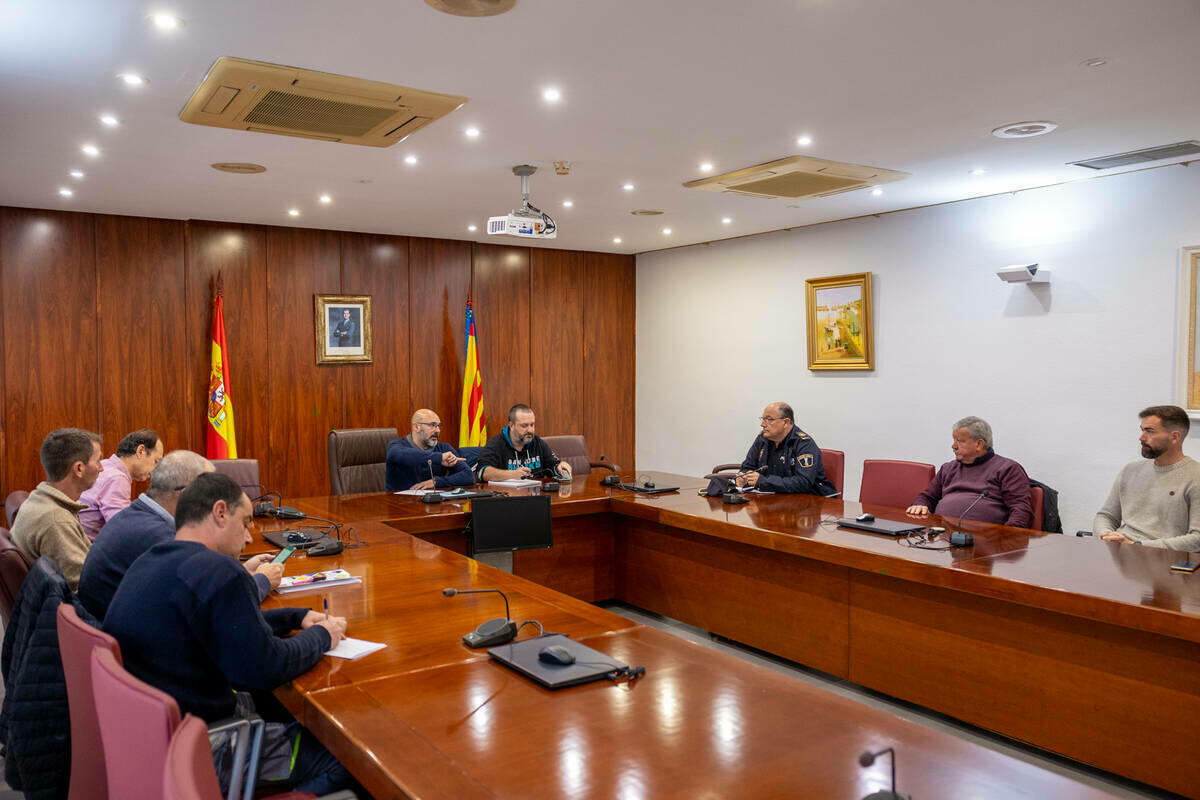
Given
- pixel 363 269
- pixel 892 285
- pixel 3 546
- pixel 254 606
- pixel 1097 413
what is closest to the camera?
pixel 254 606

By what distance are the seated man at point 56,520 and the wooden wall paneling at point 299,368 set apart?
13.8 feet

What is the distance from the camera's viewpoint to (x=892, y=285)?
7078 mm

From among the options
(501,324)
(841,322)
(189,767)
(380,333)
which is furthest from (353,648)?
(501,324)

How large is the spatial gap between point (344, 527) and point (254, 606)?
2.01m

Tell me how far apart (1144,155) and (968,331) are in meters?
1.77

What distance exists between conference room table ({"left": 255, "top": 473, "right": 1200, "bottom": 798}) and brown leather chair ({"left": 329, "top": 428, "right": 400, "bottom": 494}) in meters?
0.71

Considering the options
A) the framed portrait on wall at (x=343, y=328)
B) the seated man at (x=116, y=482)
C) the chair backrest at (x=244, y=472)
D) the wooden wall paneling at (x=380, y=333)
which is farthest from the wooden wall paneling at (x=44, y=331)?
the seated man at (x=116, y=482)

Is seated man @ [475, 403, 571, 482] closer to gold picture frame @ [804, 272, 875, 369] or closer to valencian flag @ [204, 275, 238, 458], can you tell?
valencian flag @ [204, 275, 238, 458]

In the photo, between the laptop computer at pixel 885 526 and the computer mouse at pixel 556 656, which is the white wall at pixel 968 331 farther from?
the computer mouse at pixel 556 656

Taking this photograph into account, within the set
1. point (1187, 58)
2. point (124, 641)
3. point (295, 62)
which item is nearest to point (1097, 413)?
point (1187, 58)

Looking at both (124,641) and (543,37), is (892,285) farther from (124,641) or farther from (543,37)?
(124,641)

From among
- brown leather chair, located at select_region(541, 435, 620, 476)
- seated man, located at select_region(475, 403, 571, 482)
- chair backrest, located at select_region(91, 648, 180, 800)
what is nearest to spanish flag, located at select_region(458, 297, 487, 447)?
brown leather chair, located at select_region(541, 435, 620, 476)

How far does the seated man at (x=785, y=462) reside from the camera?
5168 mm

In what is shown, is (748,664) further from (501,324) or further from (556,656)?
(501,324)
